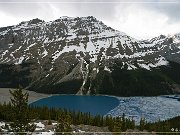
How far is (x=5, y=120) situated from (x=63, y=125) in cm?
2909

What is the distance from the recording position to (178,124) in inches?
5369

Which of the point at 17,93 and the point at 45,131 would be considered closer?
the point at 17,93

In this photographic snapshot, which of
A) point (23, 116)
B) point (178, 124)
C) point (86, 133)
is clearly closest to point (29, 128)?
point (23, 116)

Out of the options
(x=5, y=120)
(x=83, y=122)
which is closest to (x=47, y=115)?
(x=83, y=122)

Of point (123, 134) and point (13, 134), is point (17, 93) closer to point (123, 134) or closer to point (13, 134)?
point (13, 134)

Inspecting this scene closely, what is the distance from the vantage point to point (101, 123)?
94562 millimetres

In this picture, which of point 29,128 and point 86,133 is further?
point 86,133

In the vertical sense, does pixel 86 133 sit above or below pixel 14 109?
below

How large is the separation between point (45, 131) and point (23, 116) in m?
18.0

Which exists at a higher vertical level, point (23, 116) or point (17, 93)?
point (17, 93)

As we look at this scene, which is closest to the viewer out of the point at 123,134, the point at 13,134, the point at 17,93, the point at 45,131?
the point at 17,93

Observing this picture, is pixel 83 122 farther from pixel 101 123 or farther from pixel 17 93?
pixel 17 93

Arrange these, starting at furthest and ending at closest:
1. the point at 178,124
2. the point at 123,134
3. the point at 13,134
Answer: the point at 178,124 → the point at 123,134 → the point at 13,134

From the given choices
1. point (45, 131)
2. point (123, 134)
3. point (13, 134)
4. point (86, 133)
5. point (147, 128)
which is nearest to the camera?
point (13, 134)
